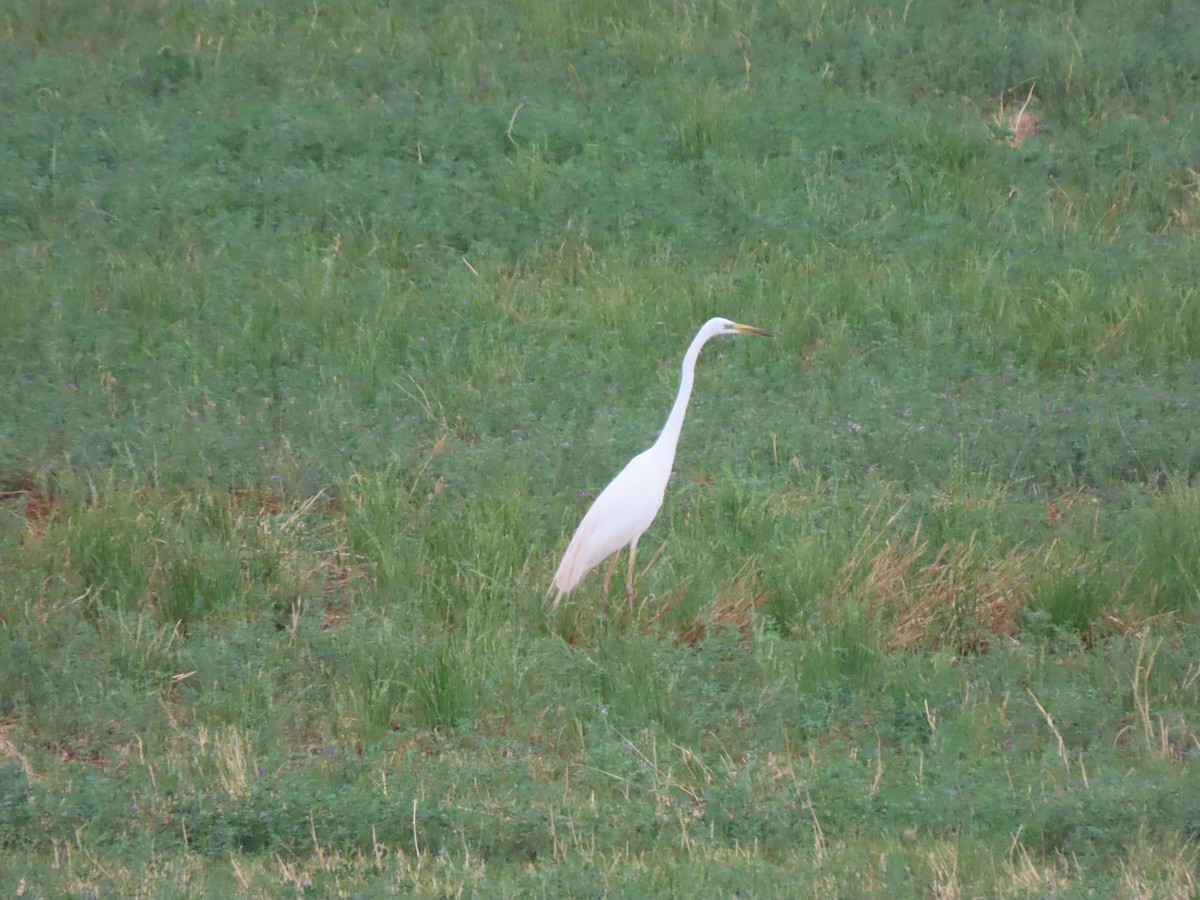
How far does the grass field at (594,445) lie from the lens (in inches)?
163

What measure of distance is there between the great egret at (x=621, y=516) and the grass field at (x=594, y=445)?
0.18 meters

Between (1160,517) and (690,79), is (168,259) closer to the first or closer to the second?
(690,79)

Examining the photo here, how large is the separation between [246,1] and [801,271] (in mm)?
6561

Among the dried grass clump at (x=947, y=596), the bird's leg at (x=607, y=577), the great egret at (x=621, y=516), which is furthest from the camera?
the great egret at (x=621, y=516)

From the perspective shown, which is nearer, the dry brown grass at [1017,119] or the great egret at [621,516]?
the great egret at [621,516]

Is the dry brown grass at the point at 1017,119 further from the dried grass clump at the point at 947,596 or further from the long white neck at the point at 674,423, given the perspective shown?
the dried grass clump at the point at 947,596

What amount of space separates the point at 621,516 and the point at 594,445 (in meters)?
1.32

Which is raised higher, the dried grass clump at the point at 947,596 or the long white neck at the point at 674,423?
the long white neck at the point at 674,423

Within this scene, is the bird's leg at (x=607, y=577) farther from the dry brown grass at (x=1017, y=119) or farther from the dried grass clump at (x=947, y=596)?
the dry brown grass at (x=1017, y=119)

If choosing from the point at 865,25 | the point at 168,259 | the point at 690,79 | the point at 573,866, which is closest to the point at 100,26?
the point at 168,259

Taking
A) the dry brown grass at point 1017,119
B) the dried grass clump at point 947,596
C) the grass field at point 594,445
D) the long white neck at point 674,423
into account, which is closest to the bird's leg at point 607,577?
the grass field at point 594,445

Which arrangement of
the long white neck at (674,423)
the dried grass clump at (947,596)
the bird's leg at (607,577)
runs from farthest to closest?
the long white neck at (674,423)
the bird's leg at (607,577)
the dried grass clump at (947,596)

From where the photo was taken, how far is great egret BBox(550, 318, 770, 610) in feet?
19.4

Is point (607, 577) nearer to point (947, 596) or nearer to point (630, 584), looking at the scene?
point (630, 584)
